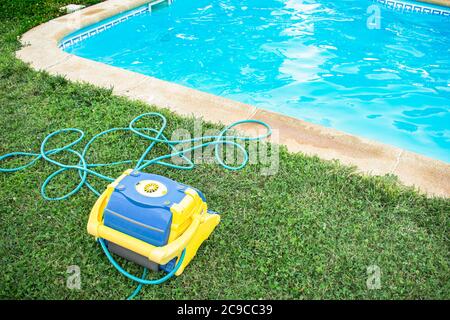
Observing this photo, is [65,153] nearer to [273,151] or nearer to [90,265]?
[90,265]

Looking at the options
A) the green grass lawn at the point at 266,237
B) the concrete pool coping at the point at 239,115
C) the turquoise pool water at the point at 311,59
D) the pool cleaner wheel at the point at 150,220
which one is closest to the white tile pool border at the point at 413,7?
the turquoise pool water at the point at 311,59

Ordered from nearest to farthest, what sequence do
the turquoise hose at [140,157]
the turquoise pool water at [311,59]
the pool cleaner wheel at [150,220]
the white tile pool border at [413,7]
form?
the pool cleaner wheel at [150,220] < the turquoise hose at [140,157] < the turquoise pool water at [311,59] < the white tile pool border at [413,7]

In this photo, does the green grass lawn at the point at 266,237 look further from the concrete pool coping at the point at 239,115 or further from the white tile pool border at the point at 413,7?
the white tile pool border at the point at 413,7

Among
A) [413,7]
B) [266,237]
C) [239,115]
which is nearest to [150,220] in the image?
[266,237]

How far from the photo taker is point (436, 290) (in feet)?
7.67

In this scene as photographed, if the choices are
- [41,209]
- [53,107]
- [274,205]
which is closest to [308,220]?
[274,205]

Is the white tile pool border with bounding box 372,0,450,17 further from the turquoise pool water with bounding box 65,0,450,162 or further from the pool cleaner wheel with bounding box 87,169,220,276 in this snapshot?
the pool cleaner wheel with bounding box 87,169,220,276

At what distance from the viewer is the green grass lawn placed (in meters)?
2.37

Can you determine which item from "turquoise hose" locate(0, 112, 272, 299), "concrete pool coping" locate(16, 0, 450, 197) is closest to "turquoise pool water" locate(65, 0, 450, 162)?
"concrete pool coping" locate(16, 0, 450, 197)

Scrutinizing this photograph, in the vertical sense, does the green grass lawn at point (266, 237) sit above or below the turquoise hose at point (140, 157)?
below

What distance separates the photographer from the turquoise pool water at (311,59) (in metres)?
5.23

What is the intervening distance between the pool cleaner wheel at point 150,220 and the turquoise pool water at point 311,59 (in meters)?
3.35

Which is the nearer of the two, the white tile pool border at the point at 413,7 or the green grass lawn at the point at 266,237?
the green grass lawn at the point at 266,237

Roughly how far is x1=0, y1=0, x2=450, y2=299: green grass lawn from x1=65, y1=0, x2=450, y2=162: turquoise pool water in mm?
2239
